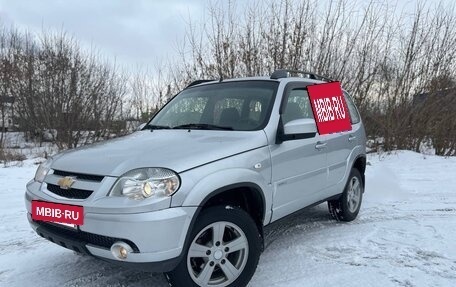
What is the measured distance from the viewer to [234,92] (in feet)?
13.5

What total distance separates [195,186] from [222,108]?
1375 mm

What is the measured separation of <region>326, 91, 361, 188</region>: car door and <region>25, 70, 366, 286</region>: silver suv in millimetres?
208

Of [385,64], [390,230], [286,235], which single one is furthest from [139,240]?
[385,64]

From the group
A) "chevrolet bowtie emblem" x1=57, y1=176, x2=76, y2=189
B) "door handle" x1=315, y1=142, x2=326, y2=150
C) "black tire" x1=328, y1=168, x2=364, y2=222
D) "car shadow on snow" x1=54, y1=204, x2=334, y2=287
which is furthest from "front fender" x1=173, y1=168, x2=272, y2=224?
"black tire" x1=328, y1=168, x2=364, y2=222

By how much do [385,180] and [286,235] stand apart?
3.93 metres

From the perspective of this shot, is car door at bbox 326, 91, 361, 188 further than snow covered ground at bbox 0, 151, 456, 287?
Yes

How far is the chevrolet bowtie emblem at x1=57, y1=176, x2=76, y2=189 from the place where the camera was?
2829 millimetres

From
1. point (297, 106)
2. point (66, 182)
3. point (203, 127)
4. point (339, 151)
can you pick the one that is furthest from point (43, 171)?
point (339, 151)

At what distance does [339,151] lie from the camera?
15.1ft

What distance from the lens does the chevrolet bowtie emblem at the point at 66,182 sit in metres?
2.83

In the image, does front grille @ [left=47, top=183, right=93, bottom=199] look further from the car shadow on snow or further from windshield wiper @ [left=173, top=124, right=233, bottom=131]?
windshield wiper @ [left=173, top=124, right=233, bottom=131]

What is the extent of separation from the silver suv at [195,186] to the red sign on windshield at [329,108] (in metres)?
0.24

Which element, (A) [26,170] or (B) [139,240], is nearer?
(B) [139,240]

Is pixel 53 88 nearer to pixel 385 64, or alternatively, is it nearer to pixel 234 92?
pixel 385 64
